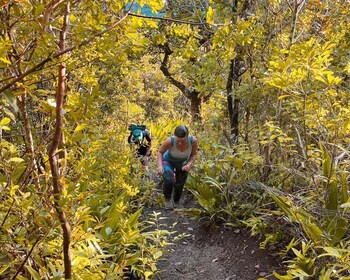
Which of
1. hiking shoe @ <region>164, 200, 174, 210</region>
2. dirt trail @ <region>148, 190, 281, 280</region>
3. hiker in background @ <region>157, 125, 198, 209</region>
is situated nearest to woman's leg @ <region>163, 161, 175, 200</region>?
hiker in background @ <region>157, 125, 198, 209</region>

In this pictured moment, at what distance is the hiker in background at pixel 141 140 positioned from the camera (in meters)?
7.66

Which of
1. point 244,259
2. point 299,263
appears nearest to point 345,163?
point 299,263

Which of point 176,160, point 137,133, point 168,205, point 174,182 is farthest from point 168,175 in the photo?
point 137,133

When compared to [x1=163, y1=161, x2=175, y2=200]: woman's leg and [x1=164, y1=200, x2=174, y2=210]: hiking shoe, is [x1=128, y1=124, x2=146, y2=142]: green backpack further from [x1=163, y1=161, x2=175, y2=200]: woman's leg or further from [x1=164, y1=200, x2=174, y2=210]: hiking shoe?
[x1=164, y1=200, x2=174, y2=210]: hiking shoe

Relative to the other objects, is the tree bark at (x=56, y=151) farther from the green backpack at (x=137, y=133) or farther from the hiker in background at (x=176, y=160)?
the green backpack at (x=137, y=133)

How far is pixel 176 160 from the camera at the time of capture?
6504mm

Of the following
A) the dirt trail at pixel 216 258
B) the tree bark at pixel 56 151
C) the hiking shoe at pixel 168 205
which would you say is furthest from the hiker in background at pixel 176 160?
the tree bark at pixel 56 151

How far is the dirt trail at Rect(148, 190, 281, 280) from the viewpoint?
4156mm

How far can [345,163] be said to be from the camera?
3.68 metres

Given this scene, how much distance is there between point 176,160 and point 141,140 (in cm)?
165

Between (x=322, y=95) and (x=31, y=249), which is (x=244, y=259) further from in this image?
(x=31, y=249)

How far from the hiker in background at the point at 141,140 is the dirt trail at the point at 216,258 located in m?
2.50

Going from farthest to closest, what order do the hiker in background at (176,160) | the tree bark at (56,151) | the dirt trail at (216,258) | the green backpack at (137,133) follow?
the green backpack at (137,133) < the hiker in background at (176,160) < the dirt trail at (216,258) < the tree bark at (56,151)

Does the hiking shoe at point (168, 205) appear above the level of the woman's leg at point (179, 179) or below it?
below
